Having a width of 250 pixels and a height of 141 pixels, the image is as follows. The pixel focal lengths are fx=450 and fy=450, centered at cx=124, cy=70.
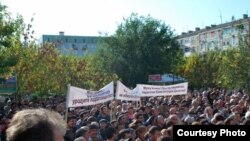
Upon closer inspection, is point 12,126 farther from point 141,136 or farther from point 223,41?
point 223,41

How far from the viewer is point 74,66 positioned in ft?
125

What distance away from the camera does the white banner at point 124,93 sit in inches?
611

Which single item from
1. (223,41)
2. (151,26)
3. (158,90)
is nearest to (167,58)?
(151,26)

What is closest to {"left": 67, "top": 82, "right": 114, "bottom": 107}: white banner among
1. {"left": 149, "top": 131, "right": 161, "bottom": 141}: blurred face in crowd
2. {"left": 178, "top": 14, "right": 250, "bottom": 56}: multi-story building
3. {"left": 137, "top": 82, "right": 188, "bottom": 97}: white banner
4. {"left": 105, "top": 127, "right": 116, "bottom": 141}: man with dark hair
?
{"left": 105, "top": 127, "right": 116, "bottom": 141}: man with dark hair

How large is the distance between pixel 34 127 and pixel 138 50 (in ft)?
144

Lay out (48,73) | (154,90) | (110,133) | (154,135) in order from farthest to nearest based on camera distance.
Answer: (48,73), (154,90), (110,133), (154,135)

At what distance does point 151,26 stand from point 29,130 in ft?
149

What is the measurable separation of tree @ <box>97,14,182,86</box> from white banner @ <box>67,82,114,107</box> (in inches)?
1211

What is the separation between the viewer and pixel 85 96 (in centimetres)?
1255

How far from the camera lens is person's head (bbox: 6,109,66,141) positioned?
1.83 m

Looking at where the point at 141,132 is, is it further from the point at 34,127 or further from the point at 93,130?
the point at 34,127

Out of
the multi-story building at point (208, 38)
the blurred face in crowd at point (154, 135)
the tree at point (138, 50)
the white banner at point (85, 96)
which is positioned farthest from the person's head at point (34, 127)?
the multi-story building at point (208, 38)

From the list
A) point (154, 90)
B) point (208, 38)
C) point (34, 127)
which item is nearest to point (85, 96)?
point (154, 90)

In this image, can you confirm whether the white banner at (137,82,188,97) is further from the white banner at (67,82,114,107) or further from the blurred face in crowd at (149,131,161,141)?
the blurred face in crowd at (149,131,161,141)
